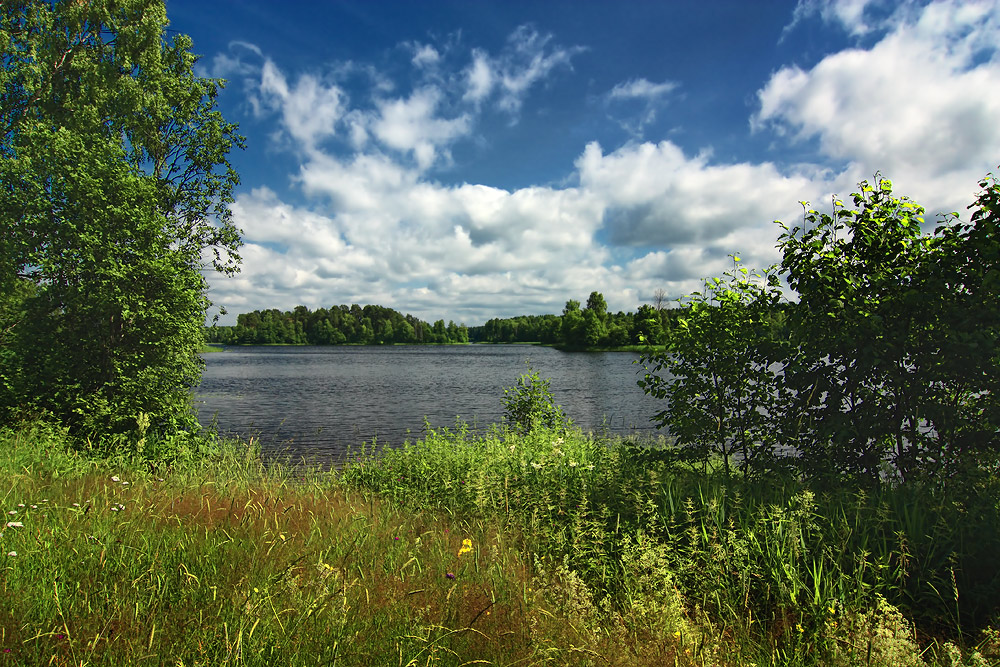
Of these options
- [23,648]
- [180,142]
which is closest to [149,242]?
[180,142]

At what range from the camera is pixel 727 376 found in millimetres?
6836

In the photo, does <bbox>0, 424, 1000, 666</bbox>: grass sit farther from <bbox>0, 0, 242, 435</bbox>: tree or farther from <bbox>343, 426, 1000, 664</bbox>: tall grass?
<bbox>0, 0, 242, 435</bbox>: tree

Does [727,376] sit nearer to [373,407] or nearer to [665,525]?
[665,525]

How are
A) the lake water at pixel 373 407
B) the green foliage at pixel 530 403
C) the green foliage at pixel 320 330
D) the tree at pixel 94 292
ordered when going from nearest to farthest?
the tree at pixel 94 292
the green foliage at pixel 530 403
the lake water at pixel 373 407
the green foliage at pixel 320 330

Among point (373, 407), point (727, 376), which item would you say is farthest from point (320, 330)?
point (727, 376)

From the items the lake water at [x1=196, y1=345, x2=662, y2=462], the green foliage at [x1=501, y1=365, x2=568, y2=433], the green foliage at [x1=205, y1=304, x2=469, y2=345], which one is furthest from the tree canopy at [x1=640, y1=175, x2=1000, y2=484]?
the green foliage at [x1=205, y1=304, x2=469, y2=345]

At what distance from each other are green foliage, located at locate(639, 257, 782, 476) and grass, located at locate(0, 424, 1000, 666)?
0.67 meters

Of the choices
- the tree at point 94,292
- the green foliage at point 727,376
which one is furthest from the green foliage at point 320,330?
the green foliage at point 727,376

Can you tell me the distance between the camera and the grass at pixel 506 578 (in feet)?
9.51

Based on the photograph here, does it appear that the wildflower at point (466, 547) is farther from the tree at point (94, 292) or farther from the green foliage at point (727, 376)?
the tree at point (94, 292)

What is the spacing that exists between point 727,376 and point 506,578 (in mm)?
4387

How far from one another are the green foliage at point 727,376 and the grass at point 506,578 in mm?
670

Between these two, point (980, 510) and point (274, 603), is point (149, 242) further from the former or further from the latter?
point (980, 510)

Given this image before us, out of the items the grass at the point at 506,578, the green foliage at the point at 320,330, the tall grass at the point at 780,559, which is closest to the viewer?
the grass at the point at 506,578
